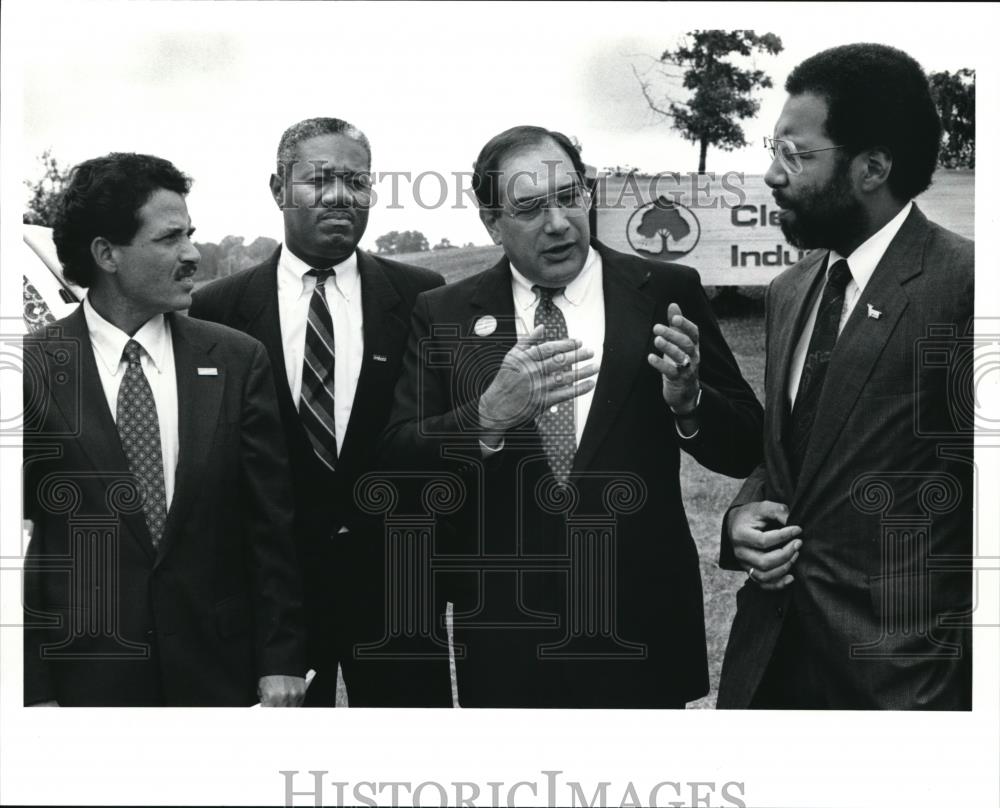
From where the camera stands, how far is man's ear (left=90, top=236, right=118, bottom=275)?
396 centimetres

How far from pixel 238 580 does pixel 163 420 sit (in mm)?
560

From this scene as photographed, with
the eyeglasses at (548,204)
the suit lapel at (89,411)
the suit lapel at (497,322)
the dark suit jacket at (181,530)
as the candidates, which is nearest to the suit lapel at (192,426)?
the dark suit jacket at (181,530)

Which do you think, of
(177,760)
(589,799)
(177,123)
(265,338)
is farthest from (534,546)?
(177,123)

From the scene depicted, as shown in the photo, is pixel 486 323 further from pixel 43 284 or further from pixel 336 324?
pixel 43 284

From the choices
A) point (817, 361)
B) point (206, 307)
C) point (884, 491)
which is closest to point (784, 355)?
point (817, 361)

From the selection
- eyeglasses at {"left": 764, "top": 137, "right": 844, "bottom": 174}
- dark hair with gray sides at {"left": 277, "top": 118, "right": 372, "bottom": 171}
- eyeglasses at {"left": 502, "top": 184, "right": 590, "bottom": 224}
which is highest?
dark hair with gray sides at {"left": 277, "top": 118, "right": 372, "bottom": 171}

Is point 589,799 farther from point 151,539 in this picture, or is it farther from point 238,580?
point 151,539

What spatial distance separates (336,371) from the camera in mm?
4074

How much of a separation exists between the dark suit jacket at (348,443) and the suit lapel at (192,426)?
21 centimetres

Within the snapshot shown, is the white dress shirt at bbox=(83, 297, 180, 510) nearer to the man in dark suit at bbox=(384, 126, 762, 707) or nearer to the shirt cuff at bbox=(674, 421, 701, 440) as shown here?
the man in dark suit at bbox=(384, 126, 762, 707)

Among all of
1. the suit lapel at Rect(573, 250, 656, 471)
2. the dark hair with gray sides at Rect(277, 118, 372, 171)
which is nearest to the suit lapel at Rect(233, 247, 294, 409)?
the dark hair with gray sides at Rect(277, 118, 372, 171)

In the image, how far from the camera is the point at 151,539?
13.0ft

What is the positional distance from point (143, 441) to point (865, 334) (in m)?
2.25

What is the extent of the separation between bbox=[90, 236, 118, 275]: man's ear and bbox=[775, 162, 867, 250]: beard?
2.16m
